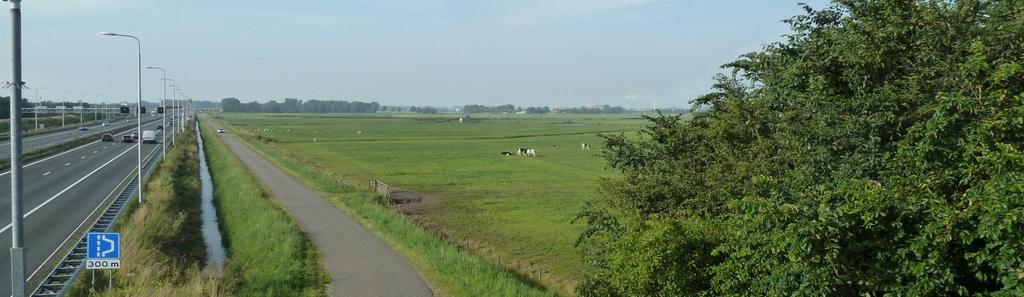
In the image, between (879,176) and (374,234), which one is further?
(374,234)

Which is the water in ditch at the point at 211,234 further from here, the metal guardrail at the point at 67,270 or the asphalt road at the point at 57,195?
the asphalt road at the point at 57,195

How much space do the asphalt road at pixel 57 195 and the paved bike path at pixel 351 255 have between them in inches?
270

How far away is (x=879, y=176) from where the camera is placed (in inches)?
449

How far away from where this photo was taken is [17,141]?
32.4 feet

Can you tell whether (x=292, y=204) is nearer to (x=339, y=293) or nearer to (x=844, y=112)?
(x=339, y=293)

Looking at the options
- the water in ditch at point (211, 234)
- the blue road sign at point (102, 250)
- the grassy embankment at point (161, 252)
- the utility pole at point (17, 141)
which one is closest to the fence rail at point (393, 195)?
the water in ditch at point (211, 234)

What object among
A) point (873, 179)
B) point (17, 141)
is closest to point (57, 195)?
point (17, 141)

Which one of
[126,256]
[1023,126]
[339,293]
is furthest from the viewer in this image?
[126,256]

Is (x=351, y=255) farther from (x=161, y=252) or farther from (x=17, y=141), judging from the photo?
(x=17, y=141)

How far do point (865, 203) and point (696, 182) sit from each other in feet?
31.3

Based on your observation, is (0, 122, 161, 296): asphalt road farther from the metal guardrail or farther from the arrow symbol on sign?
the arrow symbol on sign

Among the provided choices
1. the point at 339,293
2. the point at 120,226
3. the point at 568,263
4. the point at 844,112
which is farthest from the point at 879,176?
the point at 120,226

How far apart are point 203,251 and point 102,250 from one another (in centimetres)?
1137

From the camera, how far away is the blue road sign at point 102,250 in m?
13.5
